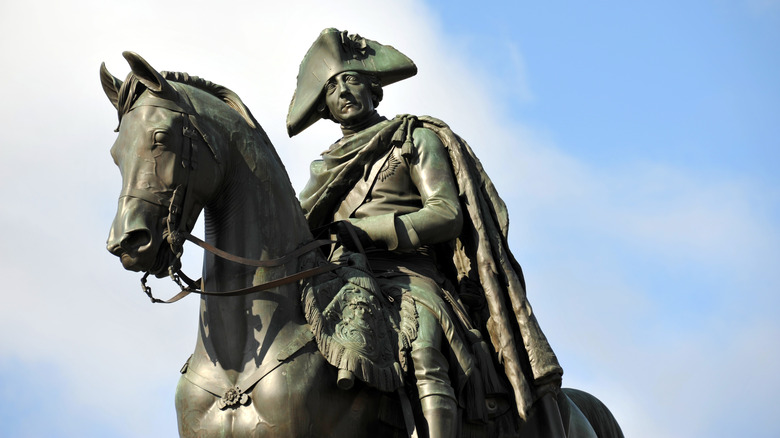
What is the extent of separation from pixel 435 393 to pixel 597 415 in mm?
3387

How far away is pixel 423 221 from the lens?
10.6 m

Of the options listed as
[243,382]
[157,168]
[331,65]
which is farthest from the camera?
[331,65]

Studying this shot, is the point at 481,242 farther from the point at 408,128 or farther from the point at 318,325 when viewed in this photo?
the point at 318,325

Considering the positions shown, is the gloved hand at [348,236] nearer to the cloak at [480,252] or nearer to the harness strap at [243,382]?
the cloak at [480,252]

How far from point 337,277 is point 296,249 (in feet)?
1.26

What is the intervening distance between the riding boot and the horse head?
194 centimetres

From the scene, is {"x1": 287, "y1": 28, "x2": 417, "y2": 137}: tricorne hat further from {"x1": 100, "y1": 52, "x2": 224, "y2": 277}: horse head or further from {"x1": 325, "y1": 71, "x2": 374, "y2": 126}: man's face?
{"x1": 100, "y1": 52, "x2": 224, "y2": 277}: horse head

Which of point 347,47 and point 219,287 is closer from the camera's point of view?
point 219,287

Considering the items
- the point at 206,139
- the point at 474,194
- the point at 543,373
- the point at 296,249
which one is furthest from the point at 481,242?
the point at 206,139

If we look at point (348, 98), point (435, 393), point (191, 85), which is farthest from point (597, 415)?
point (191, 85)

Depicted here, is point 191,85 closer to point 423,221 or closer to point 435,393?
point 423,221

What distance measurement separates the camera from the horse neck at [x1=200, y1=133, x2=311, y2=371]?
9180 millimetres

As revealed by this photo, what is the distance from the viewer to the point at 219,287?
932cm

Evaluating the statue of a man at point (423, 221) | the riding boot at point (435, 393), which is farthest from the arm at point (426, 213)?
the riding boot at point (435, 393)
